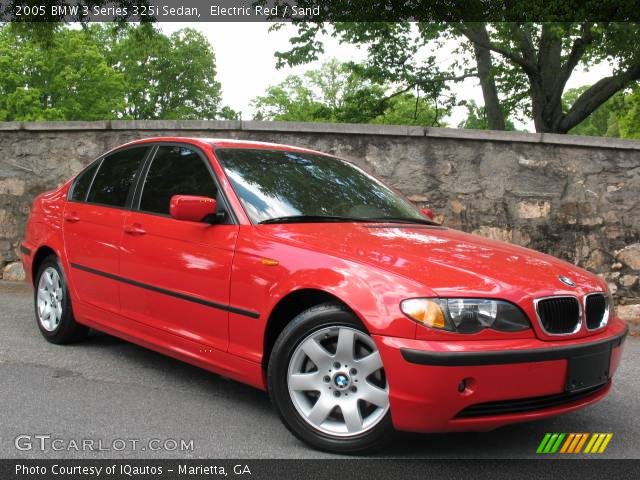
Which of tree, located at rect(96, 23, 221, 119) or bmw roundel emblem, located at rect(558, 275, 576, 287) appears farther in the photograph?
tree, located at rect(96, 23, 221, 119)

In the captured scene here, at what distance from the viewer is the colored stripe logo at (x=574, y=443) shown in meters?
3.48

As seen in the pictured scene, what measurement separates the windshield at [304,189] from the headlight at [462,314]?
3.66ft

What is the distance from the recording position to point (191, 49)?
1847 inches

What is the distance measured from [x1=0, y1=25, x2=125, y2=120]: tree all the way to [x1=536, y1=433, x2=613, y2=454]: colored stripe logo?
3614cm

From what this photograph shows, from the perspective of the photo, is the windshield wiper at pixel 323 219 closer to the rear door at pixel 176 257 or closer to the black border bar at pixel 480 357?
the rear door at pixel 176 257

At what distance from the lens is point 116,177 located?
16.5ft

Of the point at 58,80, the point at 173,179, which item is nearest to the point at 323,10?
the point at 173,179

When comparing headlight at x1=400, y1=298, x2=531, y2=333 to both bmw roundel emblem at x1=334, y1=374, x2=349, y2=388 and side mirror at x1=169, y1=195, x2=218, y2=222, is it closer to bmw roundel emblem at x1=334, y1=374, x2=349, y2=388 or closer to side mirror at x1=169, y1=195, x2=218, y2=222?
bmw roundel emblem at x1=334, y1=374, x2=349, y2=388

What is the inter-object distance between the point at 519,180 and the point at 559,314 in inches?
187

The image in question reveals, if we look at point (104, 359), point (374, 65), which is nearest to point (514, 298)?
point (104, 359)

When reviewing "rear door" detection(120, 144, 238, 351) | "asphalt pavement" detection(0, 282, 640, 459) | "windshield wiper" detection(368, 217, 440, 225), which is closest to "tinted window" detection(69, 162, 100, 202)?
"rear door" detection(120, 144, 238, 351)

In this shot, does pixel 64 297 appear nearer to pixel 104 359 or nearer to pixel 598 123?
pixel 104 359

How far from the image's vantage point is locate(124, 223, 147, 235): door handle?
441 cm

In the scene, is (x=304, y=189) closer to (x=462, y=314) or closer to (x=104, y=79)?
(x=462, y=314)
